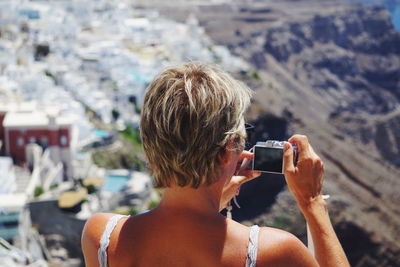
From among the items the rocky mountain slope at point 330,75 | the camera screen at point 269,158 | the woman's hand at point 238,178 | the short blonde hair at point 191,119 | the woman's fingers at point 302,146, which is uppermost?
the short blonde hair at point 191,119

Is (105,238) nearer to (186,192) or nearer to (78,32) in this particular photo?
(186,192)

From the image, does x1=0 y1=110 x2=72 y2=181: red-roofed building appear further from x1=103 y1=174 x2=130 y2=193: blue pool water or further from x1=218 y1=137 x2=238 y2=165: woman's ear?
x1=218 y1=137 x2=238 y2=165: woman's ear

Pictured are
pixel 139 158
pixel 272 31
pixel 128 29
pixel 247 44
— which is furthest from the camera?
pixel 272 31

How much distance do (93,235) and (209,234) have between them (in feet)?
0.92

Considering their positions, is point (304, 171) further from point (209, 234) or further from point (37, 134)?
point (37, 134)

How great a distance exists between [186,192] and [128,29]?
31978 mm

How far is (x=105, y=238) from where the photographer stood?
1.36 metres

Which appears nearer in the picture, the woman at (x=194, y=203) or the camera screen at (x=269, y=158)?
the woman at (x=194, y=203)

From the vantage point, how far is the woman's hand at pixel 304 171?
1442 millimetres

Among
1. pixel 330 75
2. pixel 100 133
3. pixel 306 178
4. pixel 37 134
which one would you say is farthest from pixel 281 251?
pixel 330 75

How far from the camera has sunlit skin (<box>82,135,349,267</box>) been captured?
4.09ft

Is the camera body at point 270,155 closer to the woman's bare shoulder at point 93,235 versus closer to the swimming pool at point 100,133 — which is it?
the woman's bare shoulder at point 93,235

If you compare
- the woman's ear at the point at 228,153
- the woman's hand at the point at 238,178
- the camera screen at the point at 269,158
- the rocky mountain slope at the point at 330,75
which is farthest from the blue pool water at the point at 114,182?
the woman's ear at the point at 228,153

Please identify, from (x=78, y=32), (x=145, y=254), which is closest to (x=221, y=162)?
(x=145, y=254)
